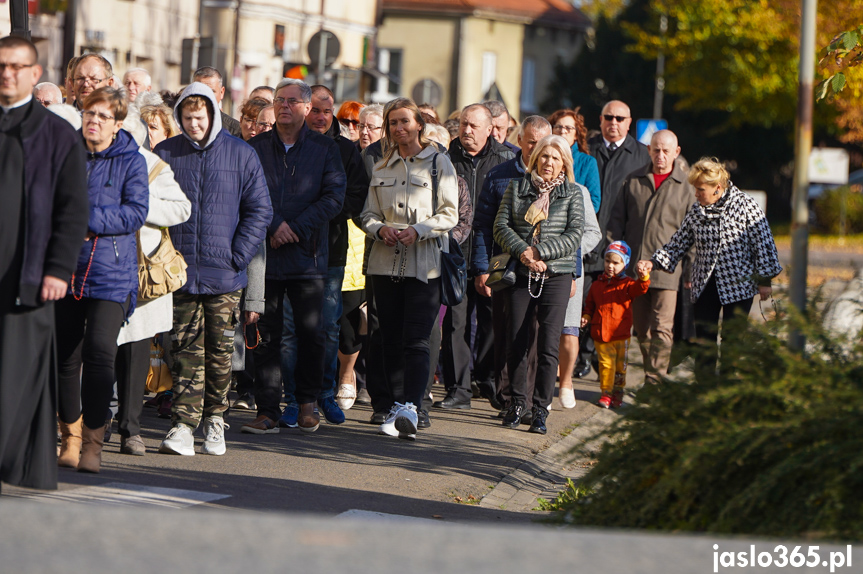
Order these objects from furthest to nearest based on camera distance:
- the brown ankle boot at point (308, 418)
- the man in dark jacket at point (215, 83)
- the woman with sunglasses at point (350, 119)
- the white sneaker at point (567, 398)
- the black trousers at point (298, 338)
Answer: the woman with sunglasses at point (350, 119), the white sneaker at point (567, 398), the man in dark jacket at point (215, 83), the brown ankle boot at point (308, 418), the black trousers at point (298, 338)

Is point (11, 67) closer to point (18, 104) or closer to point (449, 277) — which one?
point (18, 104)

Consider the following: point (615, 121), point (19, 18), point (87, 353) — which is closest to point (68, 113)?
point (87, 353)

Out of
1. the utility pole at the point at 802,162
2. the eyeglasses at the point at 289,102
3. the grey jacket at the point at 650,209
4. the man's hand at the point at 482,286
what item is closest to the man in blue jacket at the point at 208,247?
the eyeglasses at the point at 289,102

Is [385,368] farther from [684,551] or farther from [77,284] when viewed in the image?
[684,551]

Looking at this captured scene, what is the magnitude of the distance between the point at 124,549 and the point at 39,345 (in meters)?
1.78

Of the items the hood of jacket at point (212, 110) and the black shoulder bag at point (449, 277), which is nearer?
the hood of jacket at point (212, 110)

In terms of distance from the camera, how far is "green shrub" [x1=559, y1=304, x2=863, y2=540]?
5.01 m

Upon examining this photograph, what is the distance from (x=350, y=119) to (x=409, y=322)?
2876 millimetres

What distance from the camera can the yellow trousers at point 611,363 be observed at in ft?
36.0

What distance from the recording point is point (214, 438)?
7.97 m

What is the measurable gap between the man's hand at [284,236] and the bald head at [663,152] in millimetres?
4092

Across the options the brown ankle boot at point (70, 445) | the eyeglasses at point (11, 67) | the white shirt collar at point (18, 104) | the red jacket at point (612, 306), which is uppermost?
the eyeglasses at point (11, 67)

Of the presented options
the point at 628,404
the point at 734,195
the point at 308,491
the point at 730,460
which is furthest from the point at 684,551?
the point at 734,195

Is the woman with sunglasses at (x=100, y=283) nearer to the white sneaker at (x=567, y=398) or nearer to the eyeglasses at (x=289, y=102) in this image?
the eyeglasses at (x=289, y=102)
